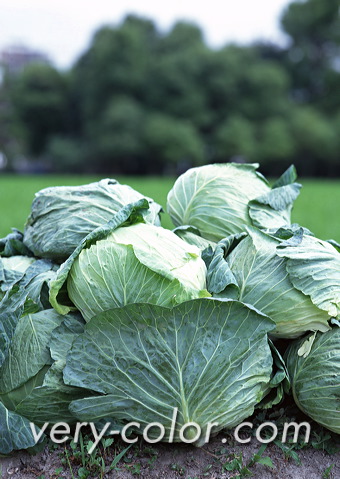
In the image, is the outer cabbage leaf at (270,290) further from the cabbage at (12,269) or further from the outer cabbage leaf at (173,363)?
the cabbage at (12,269)

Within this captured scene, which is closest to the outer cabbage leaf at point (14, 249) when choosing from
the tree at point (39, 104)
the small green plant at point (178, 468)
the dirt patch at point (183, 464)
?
the dirt patch at point (183, 464)

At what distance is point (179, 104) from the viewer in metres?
41.6

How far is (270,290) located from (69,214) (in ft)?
3.90

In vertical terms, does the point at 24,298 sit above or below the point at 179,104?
above

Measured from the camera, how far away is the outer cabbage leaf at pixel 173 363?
6.72 ft

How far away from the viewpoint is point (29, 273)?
8.82 feet

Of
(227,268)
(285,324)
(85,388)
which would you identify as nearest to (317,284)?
(285,324)

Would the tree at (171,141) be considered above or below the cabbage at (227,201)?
below

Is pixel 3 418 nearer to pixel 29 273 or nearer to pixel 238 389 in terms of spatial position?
pixel 29 273

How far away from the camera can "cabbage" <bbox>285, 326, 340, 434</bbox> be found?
7.13 ft

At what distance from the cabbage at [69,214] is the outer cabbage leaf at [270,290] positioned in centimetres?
61

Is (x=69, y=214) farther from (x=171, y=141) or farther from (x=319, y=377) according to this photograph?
(x=171, y=141)

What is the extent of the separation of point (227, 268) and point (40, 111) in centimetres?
4752

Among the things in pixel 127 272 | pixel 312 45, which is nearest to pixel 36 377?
pixel 127 272
